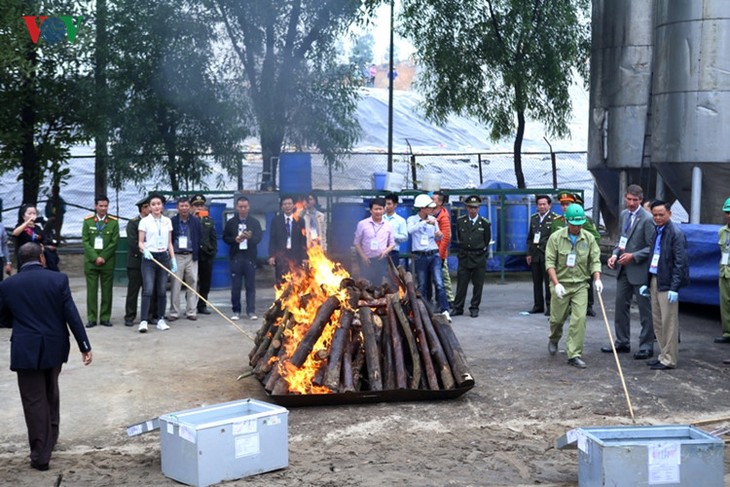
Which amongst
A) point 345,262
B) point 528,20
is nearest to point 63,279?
point 345,262

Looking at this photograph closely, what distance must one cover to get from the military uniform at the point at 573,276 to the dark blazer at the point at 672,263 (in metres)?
0.73

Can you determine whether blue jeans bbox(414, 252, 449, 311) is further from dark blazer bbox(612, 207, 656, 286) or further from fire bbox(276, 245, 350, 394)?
dark blazer bbox(612, 207, 656, 286)

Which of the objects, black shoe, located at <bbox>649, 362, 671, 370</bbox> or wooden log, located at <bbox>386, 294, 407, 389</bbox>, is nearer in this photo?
wooden log, located at <bbox>386, 294, 407, 389</bbox>

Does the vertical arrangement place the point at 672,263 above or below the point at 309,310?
above

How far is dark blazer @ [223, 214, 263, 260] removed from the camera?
14.9 meters

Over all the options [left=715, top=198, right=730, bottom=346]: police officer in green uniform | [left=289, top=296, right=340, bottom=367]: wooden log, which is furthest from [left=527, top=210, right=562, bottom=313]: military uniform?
[left=289, top=296, right=340, bottom=367]: wooden log

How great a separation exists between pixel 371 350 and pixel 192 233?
6.08m

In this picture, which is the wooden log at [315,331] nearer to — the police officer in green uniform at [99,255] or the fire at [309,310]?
the fire at [309,310]

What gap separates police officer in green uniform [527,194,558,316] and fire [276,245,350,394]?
13.4 ft

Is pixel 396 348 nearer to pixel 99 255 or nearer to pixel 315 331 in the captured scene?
pixel 315 331

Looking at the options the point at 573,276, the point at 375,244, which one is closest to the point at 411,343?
the point at 573,276

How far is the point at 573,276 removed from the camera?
11250 millimetres

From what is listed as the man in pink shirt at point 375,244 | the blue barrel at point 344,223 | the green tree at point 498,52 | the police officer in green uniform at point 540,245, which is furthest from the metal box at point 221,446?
Result: the green tree at point 498,52

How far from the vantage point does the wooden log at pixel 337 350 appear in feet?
30.3
